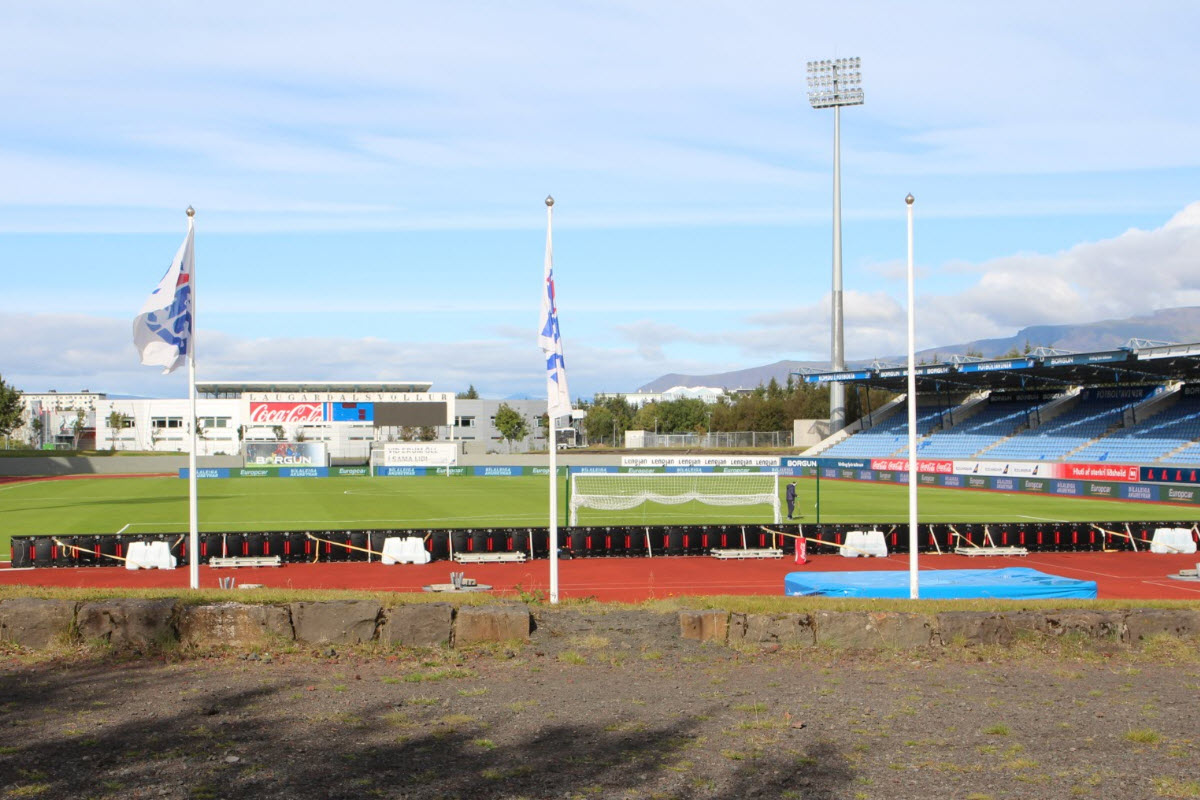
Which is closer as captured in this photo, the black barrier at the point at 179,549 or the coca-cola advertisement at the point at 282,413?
the black barrier at the point at 179,549

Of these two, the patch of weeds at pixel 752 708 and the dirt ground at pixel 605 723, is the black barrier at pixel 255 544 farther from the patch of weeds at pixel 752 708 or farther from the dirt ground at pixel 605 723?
the patch of weeds at pixel 752 708

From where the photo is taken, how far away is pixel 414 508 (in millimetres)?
47031

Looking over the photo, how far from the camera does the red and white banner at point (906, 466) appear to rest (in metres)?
64.7

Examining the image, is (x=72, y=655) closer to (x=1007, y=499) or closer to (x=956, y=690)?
(x=956, y=690)

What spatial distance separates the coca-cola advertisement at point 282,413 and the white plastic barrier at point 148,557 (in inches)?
2855

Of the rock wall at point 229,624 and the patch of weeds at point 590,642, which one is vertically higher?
the rock wall at point 229,624

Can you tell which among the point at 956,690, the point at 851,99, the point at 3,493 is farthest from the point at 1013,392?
the point at 956,690

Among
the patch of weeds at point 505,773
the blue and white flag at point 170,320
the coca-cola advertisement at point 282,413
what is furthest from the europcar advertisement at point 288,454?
the patch of weeds at point 505,773

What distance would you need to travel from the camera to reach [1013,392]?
78.1 meters

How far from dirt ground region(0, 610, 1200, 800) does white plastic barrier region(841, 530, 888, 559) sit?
17.7 meters

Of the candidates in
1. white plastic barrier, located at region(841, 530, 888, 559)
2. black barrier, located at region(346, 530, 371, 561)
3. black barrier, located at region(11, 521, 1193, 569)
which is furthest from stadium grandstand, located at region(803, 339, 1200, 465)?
black barrier, located at region(346, 530, 371, 561)

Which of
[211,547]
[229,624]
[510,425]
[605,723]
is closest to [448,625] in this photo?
[229,624]

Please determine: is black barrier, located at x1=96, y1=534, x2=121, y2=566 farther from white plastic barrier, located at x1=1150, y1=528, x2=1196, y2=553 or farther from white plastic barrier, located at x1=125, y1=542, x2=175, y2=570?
white plastic barrier, located at x1=1150, y1=528, x2=1196, y2=553

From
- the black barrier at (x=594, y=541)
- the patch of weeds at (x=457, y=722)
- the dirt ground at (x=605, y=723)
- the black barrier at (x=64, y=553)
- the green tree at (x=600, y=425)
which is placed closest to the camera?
the dirt ground at (x=605, y=723)
